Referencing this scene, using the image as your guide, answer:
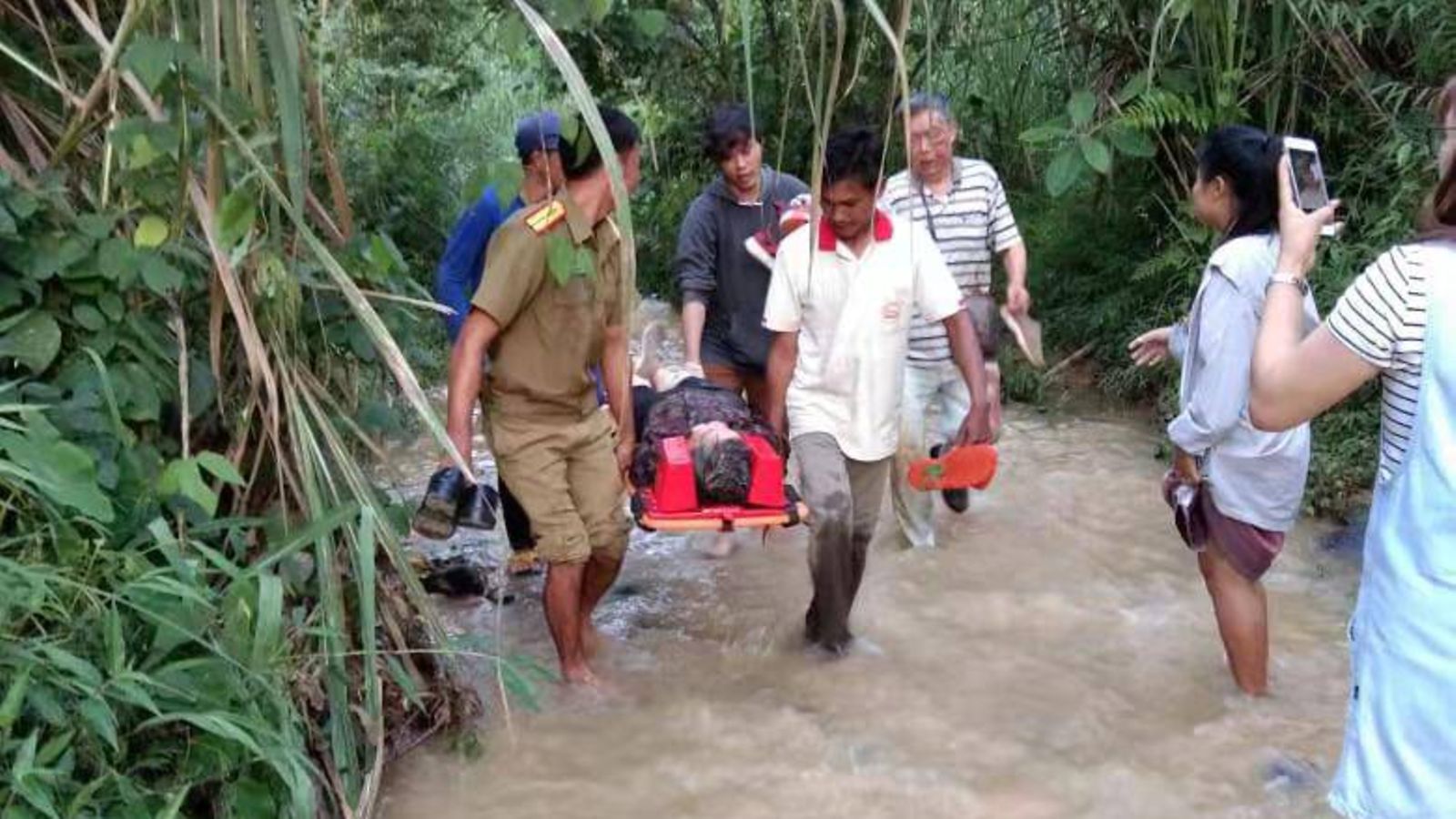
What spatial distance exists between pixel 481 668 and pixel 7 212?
1.87m

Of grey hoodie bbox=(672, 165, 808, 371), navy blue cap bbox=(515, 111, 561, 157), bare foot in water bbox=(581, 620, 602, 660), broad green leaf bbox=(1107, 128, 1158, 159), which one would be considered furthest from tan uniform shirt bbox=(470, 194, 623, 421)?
broad green leaf bbox=(1107, 128, 1158, 159)

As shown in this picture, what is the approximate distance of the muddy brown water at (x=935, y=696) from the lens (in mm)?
3482

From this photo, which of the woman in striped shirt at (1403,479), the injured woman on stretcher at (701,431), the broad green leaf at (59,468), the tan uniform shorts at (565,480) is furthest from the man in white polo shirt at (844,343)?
the broad green leaf at (59,468)

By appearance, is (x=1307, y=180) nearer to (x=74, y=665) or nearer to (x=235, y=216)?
(x=235, y=216)

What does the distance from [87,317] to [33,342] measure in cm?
12

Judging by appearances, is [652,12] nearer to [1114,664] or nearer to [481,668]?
[481,668]

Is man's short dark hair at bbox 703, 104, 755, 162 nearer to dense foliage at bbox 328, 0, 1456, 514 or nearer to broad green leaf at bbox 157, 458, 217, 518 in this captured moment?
dense foliage at bbox 328, 0, 1456, 514

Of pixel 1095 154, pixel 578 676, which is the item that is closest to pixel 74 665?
pixel 578 676

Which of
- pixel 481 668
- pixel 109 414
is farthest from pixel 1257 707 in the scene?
pixel 109 414

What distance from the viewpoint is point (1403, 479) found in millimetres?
2072

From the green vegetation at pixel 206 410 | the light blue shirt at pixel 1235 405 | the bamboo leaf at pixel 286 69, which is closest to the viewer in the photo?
the bamboo leaf at pixel 286 69

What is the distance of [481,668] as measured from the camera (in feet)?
13.3

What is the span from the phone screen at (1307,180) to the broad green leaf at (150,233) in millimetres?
2164

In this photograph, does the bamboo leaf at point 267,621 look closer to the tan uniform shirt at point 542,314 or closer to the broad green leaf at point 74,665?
the broad green leaf at point 74,665
